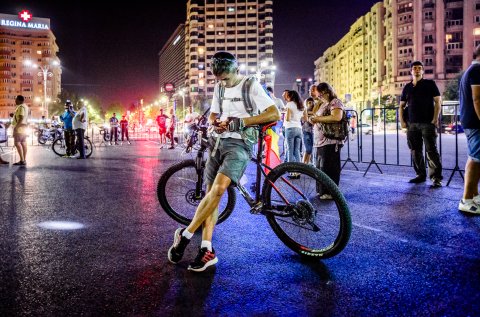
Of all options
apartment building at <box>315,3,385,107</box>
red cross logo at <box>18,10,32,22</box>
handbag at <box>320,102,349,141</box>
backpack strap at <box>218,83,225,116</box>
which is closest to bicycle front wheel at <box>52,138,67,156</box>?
handbag at <box>320,102,349,141</box>

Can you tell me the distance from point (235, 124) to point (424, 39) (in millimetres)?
116576

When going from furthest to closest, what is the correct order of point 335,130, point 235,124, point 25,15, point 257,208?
1. point 25,15
2. point 335,130
3. point 257,208
4. point 235,124

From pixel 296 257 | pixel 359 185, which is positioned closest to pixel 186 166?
pixel 296 257

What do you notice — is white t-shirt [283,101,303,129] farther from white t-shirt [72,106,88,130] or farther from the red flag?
white t-shirt [72,106,88,130]

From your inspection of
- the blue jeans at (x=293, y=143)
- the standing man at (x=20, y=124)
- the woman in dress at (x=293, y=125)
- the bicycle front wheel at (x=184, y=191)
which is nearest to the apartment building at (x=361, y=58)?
the standing man at (x=20, y=124)

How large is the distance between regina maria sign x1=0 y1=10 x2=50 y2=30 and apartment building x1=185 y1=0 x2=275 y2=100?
187 ft

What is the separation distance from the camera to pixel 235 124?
3734 millimetres

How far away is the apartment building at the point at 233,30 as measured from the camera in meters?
164

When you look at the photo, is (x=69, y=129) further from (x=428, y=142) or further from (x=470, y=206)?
(x=470, y=206)

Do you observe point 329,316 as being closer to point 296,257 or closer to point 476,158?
point 296,257

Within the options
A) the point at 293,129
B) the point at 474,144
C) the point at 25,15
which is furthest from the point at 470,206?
the point at 25,15

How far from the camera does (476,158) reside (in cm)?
570

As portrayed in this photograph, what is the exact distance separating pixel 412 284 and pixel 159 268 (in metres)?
2.00

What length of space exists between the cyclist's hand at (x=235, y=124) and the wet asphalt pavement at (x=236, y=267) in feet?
3.79
